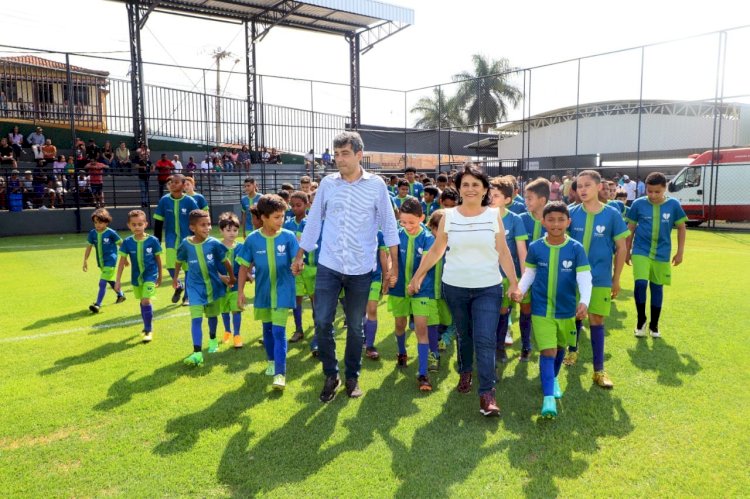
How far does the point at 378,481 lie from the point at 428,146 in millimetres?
25269

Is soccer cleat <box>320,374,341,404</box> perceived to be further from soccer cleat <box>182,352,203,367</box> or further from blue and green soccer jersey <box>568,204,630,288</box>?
blue and green soccer jersey <box>568,204,630,288</box>

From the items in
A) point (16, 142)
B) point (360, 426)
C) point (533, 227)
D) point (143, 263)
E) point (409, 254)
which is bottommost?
point (360, 426)

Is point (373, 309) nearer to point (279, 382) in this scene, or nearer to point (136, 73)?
point (279, 382)

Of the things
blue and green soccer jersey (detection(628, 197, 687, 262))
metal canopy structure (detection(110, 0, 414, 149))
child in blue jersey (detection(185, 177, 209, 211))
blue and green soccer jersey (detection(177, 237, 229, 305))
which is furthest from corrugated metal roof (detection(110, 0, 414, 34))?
blue and green soccer jersey (detection(628, 197, 687, 262))

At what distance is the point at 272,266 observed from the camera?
4613 millimetres

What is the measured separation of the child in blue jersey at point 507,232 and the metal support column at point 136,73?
19.6 metres

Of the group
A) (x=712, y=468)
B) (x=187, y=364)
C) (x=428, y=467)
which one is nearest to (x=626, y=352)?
(x=712, y=468)

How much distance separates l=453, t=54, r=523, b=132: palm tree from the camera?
3962cm

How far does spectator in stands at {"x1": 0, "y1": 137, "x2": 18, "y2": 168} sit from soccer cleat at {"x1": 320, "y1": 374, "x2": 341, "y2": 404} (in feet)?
61.1

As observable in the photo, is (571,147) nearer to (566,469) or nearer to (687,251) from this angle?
(687,251)

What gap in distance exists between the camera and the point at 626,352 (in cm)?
532

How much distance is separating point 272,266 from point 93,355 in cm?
236

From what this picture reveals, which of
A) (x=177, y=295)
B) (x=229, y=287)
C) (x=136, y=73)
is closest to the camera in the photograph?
(x=229, y=287)

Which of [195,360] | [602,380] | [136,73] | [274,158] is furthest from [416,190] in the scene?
[136,73]
